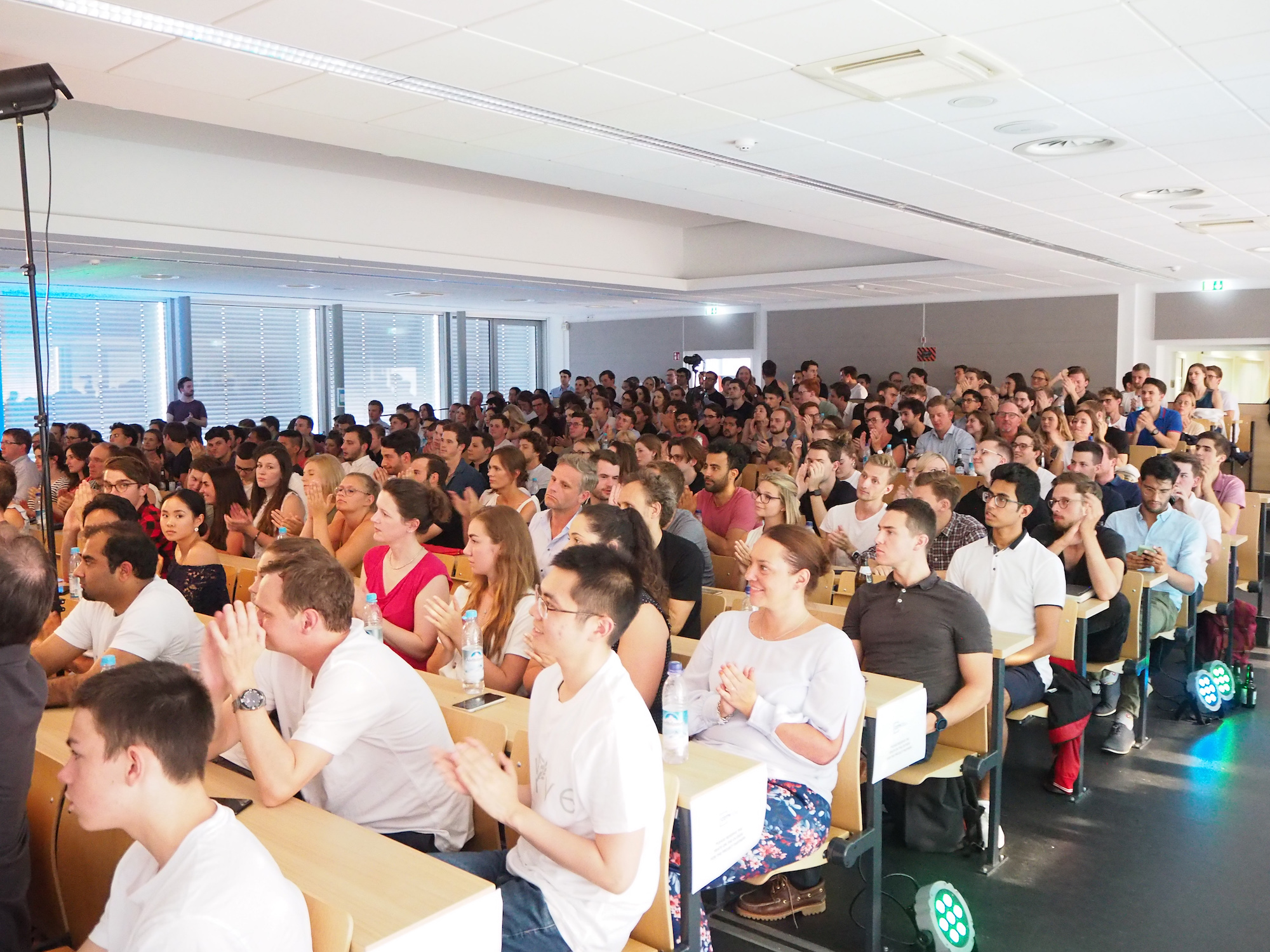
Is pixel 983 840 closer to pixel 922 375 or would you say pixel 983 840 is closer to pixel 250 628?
pixel 250 628

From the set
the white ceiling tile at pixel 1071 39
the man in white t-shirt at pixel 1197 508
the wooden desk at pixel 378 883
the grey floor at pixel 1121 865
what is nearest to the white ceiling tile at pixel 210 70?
the white ceiling tile at pixel 1071 39

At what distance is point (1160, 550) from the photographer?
17.7 feet

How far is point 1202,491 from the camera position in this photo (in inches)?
276

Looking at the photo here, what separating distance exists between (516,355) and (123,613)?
1739 cm

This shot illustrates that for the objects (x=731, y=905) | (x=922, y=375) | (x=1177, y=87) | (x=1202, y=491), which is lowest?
(x=731, y=905)

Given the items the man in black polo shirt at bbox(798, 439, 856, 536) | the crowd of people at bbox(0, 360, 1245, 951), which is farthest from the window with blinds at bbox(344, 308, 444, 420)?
the man in black polo shirt at bbox(798, 439, 856, 536)

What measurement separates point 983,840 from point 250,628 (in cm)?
293

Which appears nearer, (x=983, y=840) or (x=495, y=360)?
(x=983, y=840)

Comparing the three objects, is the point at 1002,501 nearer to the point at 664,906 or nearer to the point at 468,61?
the point at 664,906

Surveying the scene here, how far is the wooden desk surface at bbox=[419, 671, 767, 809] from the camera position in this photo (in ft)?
8.61

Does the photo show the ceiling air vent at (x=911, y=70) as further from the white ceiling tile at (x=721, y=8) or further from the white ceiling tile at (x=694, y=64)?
the white ceiling tile at (x=721, y=8)

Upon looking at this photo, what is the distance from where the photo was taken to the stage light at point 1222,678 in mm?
5574

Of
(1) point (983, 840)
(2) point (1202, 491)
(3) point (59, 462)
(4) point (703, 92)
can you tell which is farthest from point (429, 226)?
(1) point (983, 840)

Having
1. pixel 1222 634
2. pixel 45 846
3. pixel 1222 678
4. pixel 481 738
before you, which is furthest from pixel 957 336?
pixel 45 846
